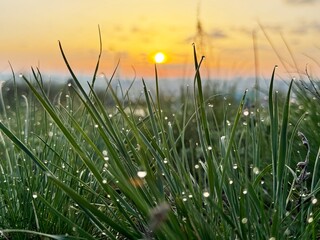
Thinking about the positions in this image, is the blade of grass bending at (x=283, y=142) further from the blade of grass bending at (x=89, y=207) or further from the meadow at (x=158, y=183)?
the blade of grass bending at (x=89, y=207)

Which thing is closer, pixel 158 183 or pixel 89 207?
pixel 89 207

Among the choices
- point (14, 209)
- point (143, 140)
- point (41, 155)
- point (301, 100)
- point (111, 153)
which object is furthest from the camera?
point (301, 100)

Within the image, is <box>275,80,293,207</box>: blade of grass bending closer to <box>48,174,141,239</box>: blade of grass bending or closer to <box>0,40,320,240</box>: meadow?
<box>0,40,320,240</box>: meadow

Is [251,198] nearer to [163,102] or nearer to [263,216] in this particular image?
[263,216]

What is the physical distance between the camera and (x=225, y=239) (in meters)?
1.45

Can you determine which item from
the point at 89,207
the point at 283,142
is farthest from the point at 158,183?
the point at 283,142

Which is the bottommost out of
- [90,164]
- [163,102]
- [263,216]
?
[163,102]

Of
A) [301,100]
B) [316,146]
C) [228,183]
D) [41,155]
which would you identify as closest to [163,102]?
[301,100]

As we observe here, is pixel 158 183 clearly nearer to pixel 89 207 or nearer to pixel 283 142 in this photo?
pixel 89 207

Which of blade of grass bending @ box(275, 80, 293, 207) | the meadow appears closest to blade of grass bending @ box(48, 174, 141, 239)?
the meadow

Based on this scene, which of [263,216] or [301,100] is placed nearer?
[263,216]

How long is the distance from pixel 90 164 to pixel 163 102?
10.8 ft

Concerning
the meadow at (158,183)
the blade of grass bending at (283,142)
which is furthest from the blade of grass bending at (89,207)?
the blade of grass bending at (283,142)

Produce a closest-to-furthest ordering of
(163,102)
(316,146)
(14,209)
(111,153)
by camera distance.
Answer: (111,153) < (14,209) < (316,146) < (163,102)
